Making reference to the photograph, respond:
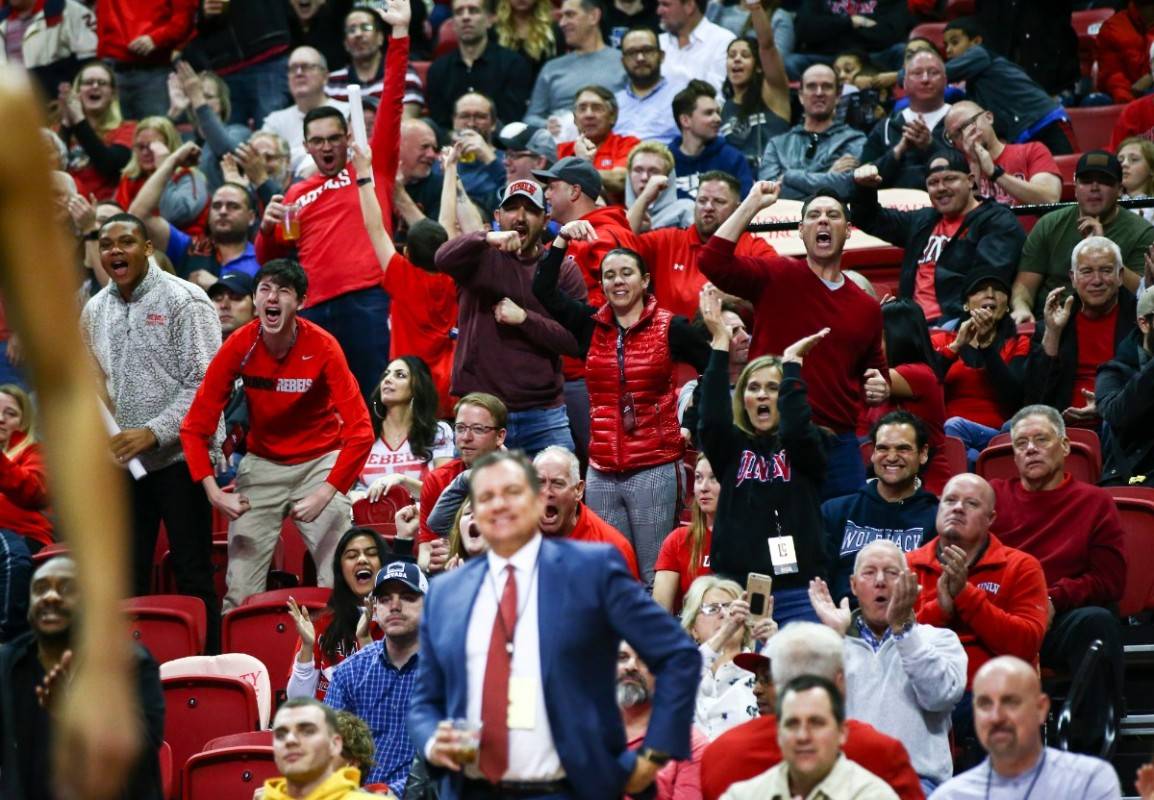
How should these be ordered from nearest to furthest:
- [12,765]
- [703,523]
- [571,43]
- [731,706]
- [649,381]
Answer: [12,765] < [731,706] < [703,523] < [649,381] < [571,43]

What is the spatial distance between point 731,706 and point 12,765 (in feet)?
7.59

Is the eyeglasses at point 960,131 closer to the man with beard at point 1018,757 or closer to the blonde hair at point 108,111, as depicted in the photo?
the man with beard at point 1018,757

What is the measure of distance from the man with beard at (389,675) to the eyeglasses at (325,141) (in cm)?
369

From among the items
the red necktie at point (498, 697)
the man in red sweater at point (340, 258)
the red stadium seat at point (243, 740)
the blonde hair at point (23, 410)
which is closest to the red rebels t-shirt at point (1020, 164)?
the man in red sweater at point (340, 258)

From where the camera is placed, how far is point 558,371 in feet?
27.2

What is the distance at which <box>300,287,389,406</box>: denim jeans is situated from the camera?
9703 mm

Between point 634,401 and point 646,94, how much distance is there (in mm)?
4390

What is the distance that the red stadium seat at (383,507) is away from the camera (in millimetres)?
8594

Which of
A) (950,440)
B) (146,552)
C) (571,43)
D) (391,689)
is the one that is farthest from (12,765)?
(571,43)

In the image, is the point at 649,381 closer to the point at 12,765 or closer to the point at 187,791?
the point at 187,791

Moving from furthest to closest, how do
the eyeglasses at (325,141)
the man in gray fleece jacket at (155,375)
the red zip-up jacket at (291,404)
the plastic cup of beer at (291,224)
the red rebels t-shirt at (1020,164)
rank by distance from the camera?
the red rebels t-shirt at (1020,164) < the plastic cup of beer at (291,224) < the eyeglasses at (325,141) < the man in gray fleece jacket at (155,375) < the red zip-up jacket at (291,404)

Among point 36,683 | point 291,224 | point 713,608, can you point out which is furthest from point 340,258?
point 36,683

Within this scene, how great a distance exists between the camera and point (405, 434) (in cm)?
871

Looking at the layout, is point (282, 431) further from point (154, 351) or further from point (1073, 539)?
point (1073, 539)
